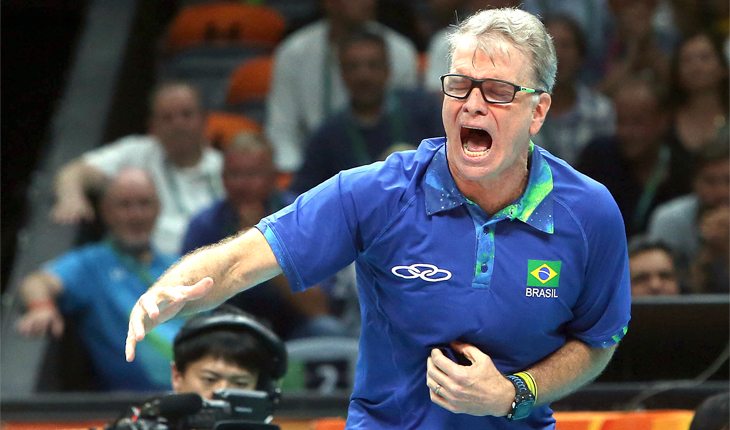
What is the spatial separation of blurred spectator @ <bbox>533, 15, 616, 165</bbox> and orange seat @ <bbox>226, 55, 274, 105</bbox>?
1806 mm

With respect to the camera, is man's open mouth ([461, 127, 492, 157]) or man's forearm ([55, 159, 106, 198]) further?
man's forearm ([55, 159, 106, 198])

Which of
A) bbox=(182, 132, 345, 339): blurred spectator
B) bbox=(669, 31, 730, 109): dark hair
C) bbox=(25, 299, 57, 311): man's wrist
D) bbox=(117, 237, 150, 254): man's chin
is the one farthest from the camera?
bbox=(669, 31, 730, 109): dark hair

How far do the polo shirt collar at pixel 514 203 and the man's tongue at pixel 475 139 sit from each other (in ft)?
0.35

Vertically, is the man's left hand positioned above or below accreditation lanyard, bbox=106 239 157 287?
above

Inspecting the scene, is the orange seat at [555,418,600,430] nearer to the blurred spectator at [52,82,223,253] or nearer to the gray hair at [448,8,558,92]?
the gray hair at [448,8,558,92]

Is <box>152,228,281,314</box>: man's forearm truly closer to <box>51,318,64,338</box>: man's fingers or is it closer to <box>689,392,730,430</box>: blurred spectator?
<box>689,392,730,430</box>: blurred spectator

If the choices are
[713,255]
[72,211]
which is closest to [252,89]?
[72,211]

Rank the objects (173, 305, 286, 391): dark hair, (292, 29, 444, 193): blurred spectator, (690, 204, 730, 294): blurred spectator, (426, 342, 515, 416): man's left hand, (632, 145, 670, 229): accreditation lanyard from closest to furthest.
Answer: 1. (426, 342, 515, 416): man's left hand
2. (173, 305, 286, 391): dark hair
3. (690, 204, 730, 294): blurred spectator
4. (632, 145, 670, 229): accreditation lanyard
5. (292, 29, 444, 193): blurred spectator

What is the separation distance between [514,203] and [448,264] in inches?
8.8

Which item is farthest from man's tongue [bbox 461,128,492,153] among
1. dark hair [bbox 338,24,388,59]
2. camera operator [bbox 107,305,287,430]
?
dark hair [bbox 338,24,388,59]

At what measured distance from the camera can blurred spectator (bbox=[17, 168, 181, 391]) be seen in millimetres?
6066

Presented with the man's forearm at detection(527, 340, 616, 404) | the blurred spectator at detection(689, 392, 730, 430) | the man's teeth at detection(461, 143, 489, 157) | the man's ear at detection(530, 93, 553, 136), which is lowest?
the blurred spectator at detection(689, 392, 730, 430)

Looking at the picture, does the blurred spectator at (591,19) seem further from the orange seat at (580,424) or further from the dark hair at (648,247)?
the orange seat at (580,424)

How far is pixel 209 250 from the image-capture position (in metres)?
3.04
